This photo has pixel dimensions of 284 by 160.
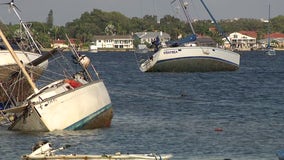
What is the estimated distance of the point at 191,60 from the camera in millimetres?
112188

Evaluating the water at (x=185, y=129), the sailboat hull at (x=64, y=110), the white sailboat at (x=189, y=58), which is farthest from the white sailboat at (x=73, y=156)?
the white sailboat at (x=189, y=58)

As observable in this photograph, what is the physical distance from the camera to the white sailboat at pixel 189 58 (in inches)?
4321

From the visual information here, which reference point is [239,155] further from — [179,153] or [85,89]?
[85,89]

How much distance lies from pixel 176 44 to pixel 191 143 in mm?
70297

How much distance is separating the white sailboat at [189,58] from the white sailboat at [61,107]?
200ft

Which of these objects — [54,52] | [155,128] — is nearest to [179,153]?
[155,128]

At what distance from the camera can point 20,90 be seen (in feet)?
168

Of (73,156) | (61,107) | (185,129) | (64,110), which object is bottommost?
(185,129)

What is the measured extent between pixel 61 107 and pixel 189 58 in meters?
67.6

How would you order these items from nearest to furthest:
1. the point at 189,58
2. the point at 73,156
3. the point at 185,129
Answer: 1. the point at 73,156
2. the point at 185,129
3. the point at 189,58

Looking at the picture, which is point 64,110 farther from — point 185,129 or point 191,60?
point 191,60

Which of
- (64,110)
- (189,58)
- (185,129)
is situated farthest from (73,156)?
(189,58)

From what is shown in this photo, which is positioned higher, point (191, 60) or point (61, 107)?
point (61, 107)

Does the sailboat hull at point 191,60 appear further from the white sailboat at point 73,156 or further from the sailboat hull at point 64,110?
the white sailboat at point 73,156
